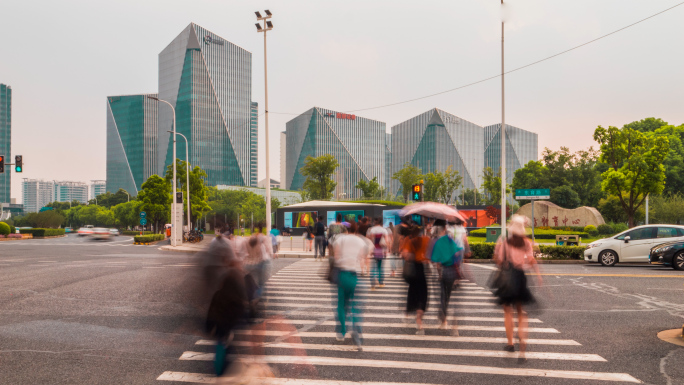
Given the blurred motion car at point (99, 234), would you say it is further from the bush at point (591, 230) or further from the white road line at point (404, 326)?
the white road line at point (404, 326)

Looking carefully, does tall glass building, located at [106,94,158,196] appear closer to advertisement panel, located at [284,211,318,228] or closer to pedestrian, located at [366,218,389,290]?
advertisement panel, located at [284,211,318,228]

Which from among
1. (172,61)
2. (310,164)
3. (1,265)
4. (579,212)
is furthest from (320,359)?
(172,61)

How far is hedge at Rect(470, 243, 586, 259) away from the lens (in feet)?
68.7

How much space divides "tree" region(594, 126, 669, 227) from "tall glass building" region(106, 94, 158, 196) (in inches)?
6170

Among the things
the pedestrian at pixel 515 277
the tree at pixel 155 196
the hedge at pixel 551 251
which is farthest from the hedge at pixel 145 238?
the pedestrian at pixel 515 277

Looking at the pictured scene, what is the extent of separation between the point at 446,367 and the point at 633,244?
1631 cm

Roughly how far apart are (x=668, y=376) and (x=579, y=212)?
46.5 m

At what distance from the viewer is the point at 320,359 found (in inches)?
241

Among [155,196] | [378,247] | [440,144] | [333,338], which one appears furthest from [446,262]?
[440,144]

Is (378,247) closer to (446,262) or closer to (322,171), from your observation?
(446,262)

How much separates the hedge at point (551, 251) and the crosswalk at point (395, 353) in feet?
40.1

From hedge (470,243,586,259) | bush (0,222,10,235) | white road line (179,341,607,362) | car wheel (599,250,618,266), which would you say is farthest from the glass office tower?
white road line (179,341,607,362)

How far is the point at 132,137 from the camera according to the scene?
168250 millimetres

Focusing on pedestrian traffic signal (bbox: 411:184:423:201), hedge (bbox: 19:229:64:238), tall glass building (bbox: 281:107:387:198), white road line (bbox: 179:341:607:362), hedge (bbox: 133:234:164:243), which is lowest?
hedge (bbox: 19:229:64:238)
